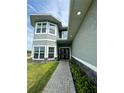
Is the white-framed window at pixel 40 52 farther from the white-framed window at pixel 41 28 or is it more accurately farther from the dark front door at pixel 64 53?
the dark front door at pixel 64 53

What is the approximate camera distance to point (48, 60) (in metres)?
14.1

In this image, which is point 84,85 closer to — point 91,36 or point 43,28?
point 91,36

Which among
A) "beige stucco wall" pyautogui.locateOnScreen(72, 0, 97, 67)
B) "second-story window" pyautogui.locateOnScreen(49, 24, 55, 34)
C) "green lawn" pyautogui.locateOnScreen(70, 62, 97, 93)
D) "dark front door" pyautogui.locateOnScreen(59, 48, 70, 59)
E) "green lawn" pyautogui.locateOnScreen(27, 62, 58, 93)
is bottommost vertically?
"green lawn" pyautogui.locateOnScreen(27, 62, 58, 93)

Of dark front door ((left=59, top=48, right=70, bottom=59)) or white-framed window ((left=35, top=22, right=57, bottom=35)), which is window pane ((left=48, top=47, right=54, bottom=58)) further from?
dark front door ((left=59, top=48, right=70, bottom=59))

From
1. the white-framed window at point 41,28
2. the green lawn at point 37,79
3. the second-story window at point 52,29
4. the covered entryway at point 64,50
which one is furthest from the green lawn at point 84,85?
the covered entryway at point 64,50

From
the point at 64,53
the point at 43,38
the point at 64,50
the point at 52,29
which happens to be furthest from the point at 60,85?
the point at 64,53

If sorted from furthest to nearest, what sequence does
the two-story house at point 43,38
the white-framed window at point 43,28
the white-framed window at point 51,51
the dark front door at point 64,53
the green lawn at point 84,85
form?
the dark front door at point 64,53
the white-framed window at point 51,51
the white-framed window at point 43,28
the two-story house at point 43,38
the green lawn at point 84,85

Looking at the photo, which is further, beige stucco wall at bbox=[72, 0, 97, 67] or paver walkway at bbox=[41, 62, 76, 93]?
paver walkway at bbox=[41, 62, 76, 93]

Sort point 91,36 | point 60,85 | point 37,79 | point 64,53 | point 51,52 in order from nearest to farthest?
point 91,36
point 60,85
point 37,79
point 51,52
point 64,53

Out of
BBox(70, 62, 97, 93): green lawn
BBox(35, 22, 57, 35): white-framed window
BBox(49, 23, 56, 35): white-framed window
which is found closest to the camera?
BBox(70, 62, 97, 93): green lawn

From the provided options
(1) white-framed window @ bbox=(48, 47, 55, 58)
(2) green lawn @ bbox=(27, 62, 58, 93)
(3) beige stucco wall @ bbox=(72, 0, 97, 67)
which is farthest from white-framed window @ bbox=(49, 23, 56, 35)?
(3) beige stucco wall @ bbox=(72, 0, 97, 67)
